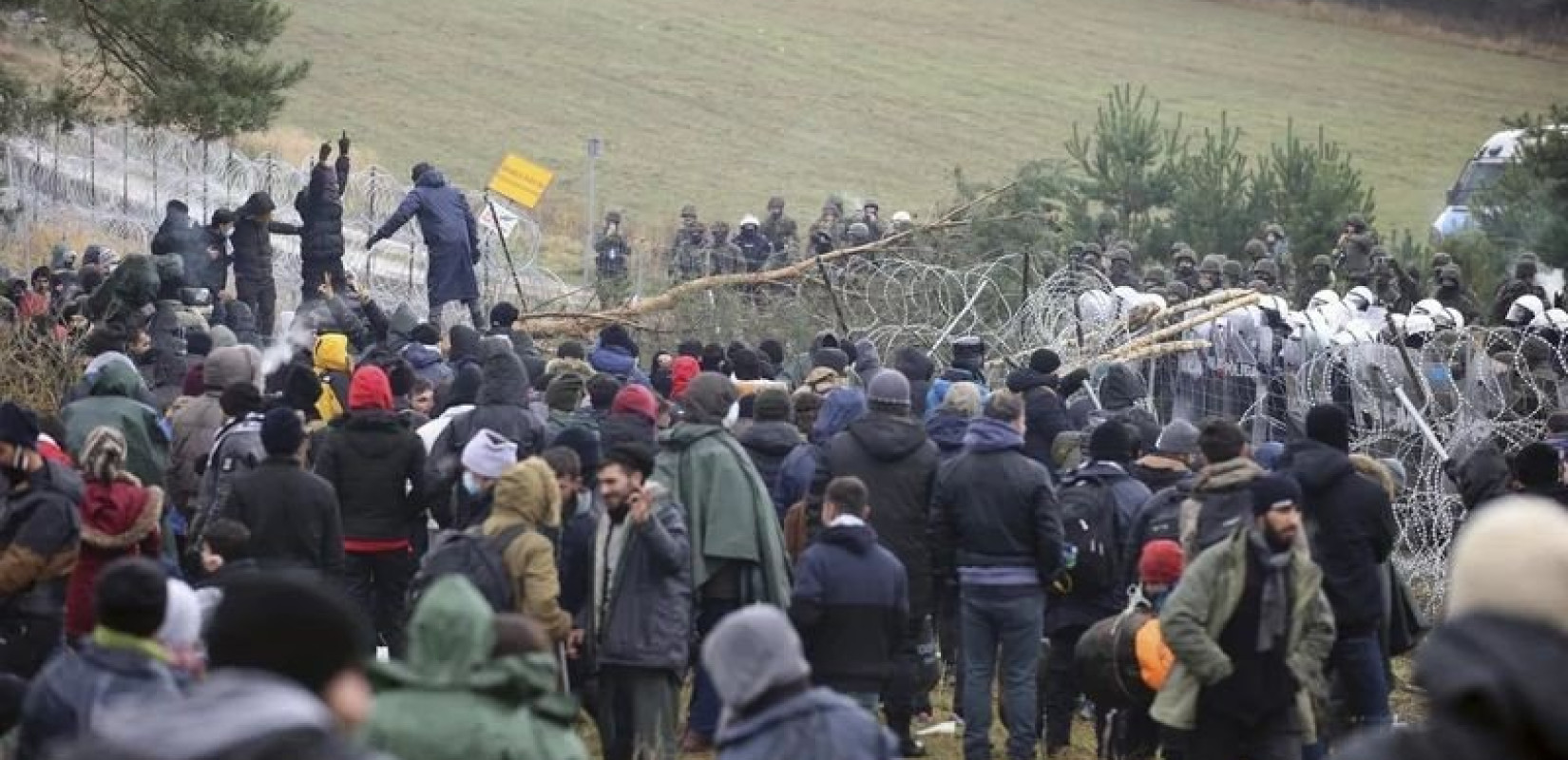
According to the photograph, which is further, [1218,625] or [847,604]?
[847,604]

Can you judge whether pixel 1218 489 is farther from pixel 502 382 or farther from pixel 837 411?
pixel 502 382

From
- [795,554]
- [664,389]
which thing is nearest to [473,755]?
[795,554]

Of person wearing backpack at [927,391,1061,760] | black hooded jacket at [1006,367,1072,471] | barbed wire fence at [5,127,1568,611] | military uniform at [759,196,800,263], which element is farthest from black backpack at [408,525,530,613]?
military uniform at [759,196,800,263]

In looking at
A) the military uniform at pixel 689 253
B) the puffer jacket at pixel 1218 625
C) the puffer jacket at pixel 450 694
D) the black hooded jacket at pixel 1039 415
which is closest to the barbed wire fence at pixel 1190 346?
the military uniform at pixel 689 253

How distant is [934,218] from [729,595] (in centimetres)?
1290

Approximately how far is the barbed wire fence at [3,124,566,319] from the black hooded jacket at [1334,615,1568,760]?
20571mm

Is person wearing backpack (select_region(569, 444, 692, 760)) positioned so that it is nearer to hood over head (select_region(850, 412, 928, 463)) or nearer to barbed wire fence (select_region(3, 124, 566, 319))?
hood over head (select_region(850, 412, 928, 463))

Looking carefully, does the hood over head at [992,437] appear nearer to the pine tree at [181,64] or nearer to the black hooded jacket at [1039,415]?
the black hooded jacket at [1039,415]

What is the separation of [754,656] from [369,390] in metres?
5.36

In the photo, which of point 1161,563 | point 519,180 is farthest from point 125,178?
point 1161,563

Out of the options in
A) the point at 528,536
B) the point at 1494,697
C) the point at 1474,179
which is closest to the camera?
the point at 1494,697

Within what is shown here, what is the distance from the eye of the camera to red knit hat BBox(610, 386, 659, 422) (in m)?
12.1

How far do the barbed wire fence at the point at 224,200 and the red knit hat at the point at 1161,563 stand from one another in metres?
14.1

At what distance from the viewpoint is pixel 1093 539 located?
1159 cm
